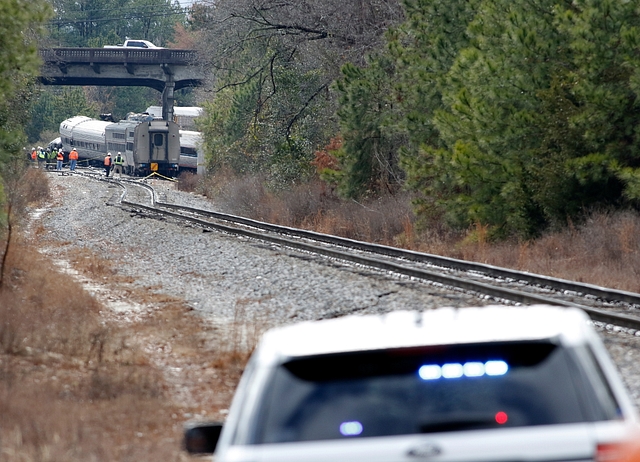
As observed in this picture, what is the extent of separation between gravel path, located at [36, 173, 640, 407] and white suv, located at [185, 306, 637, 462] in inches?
178

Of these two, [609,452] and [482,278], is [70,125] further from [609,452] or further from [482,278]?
[609,452]

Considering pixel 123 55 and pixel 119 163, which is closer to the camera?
pixel 119 163

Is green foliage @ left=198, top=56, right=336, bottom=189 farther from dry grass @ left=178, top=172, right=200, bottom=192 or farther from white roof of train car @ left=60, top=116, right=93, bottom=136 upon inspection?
white roof of train car @ left=60, top=116, right=93, bottom=136

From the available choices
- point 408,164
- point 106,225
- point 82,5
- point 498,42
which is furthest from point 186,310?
point 82,5

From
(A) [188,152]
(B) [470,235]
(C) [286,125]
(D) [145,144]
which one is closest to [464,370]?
(B) [470,235]

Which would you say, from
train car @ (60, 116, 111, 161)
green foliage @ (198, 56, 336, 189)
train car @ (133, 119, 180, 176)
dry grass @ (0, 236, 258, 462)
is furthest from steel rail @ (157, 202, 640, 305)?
train car @ (60, 116, 111, 161)

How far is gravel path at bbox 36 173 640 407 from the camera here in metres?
13.3

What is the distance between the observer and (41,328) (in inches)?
483

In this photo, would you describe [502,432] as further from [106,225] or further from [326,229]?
[106,225]

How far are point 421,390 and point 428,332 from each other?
0.64 ft

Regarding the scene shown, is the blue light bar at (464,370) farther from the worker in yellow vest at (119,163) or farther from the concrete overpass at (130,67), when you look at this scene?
the concrete overpass at (130,67)

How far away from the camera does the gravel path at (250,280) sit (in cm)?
1331

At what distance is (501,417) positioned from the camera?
332 cm

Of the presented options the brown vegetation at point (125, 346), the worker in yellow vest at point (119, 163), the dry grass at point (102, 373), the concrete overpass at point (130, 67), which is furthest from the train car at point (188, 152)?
the dry grass at point (102, 373)
